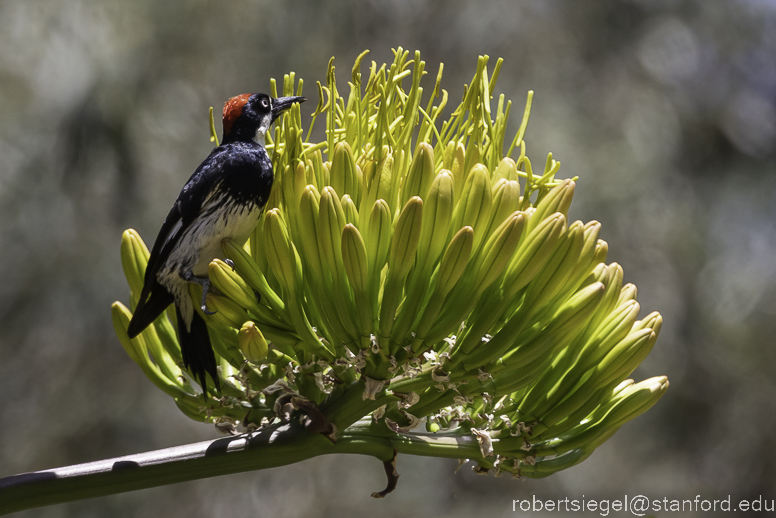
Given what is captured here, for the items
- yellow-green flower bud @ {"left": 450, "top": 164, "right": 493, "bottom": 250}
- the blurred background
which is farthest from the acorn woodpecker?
the blurred background

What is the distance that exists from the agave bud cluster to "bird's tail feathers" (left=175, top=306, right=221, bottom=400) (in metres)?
0.03

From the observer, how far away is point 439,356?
25.0 inches

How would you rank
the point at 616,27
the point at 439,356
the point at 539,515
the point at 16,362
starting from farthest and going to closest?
the point at 616,27, the point at 539,515, the point at 16,362, the point at 439,356

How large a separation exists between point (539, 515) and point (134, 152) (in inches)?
91.4

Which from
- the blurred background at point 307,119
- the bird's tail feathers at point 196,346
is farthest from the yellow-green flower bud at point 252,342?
the blurred background at point 307,119

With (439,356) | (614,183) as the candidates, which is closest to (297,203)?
(439,356)

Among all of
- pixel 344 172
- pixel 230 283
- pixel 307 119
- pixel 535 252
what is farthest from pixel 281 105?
pixel 307 119

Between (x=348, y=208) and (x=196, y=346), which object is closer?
(x=348, y=208)

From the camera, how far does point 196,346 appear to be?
712mm

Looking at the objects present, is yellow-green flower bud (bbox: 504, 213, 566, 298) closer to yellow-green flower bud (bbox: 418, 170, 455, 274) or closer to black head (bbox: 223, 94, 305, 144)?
yellow-green flower bud (bbox: 418, 170, 455, 274)

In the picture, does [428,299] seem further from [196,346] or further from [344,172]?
[196,346]

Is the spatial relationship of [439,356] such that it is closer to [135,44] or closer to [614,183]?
[614,183]

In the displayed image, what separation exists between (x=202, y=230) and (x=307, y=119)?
2.12m

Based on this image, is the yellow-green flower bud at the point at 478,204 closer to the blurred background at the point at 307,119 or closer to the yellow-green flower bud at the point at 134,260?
the yellow-green flower bud at the point at 134,260
